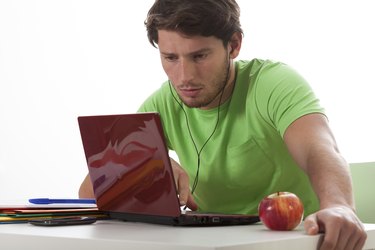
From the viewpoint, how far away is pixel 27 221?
5.06 ft

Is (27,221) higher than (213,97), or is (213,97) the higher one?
(213,97)

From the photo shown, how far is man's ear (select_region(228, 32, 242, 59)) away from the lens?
2.04m

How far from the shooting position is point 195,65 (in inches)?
73.9

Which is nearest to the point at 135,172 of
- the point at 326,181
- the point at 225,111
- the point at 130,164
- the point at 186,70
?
the point at 130,164

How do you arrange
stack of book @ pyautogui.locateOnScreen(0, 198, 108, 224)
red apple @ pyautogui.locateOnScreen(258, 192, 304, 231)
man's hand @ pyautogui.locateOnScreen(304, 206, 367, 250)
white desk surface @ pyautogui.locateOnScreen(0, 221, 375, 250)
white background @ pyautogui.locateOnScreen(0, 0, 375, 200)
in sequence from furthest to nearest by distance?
white background @ pyautogui.locateOnScreen(0, 0, 375, 200) → stack of book @ pyautogui.locateOnScreen(0, 198, 108, 224) → red apple @ pyautogui.locateOnScreen(258, 192, 304, 231) → man's hand @ pyautogui.locateOnScreen(304, 206, 367, 250) → white desk surface @ pyautogui.locateOnScreen(0, 221, 375, 250)

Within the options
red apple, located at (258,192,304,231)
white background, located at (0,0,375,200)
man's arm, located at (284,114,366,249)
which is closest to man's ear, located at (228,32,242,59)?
man's arm, located at (284,114,366,249)

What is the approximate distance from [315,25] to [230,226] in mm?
2596

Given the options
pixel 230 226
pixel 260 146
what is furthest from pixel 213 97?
pixel 230 226

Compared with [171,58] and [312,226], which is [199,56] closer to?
[171,58]

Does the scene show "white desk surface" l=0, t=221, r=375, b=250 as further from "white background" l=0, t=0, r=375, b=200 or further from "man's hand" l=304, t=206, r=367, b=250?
"white background" l=0, t=0, r=375, b=200

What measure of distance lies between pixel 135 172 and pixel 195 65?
1.74ft

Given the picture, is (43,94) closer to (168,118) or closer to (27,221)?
(168,118)

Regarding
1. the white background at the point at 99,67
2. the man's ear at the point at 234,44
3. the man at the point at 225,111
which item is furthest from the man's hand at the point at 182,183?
the white background at the point at 99,67

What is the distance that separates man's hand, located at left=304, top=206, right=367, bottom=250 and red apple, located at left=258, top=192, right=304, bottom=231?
78mm
